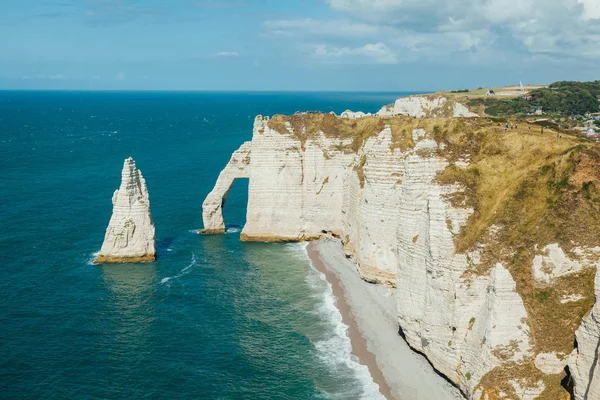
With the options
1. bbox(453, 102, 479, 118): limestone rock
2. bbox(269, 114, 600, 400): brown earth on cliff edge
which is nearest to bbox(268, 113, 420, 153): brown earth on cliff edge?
bbox(269, 114, 600, 400): brown earth on cliff edge

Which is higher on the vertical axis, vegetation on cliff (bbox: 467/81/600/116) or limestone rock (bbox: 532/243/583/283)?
vegetation on cliff (bbox: 467/81/600/116)

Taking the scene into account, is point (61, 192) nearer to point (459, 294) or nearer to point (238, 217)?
point (238, 217)

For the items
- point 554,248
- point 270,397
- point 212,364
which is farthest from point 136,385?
point 554,248

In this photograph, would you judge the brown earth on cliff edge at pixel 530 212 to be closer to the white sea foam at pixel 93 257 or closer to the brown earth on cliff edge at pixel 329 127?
the brown earth on cliff edge at pixel 329 127

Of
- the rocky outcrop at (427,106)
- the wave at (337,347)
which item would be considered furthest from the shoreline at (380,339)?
the rocky outcrop at (427,106)

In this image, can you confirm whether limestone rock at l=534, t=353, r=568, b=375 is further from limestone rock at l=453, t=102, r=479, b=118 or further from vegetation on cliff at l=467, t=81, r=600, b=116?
vegetation on cliff at l=467, t=81, r=600, b=116

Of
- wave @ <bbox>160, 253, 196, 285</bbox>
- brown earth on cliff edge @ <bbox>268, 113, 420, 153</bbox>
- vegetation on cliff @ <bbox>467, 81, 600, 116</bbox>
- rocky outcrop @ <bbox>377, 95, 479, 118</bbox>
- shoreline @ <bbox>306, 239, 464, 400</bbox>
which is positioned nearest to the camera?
shoreline @ <bbox>306, 239, 464, 400</bbox>

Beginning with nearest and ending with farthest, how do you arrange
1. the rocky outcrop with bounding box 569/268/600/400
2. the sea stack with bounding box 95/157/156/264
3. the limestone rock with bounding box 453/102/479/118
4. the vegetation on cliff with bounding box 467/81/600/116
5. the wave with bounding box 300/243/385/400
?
→ the rocky outcrop with bounding box 569/268/600/400 < the wave with bounding box 300/243/385/400 < the sea stack with bounding box 95/157/156/264 < the limestone rock with bounding box 453/102/479/118 < the vegetation on cliff with bounding box 467/81/600/116

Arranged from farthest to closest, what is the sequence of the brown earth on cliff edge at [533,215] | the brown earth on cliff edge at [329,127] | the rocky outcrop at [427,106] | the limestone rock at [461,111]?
the rocky outcrop at [427,106]
the limestone rock at [461,111]
the brown earth on cliff edge at [329,127]
the brown earth on cliff edge at [533,215]
